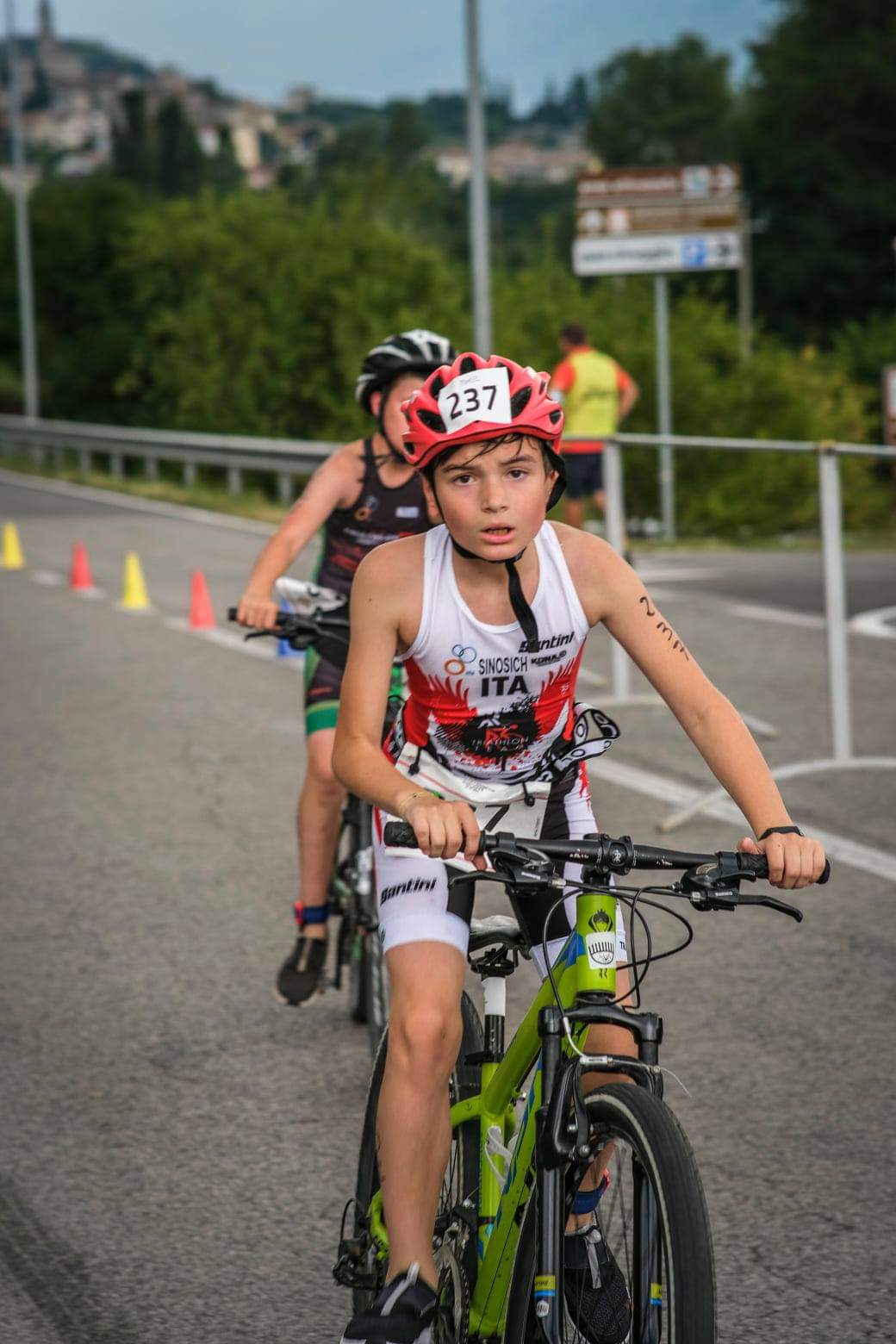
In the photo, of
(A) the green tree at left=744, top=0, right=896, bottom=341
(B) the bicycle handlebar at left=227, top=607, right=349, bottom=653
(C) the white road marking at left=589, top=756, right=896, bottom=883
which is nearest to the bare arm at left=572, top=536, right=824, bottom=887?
(B) the bicycle handlebar at left=227, top=607, right=349, bottom=653

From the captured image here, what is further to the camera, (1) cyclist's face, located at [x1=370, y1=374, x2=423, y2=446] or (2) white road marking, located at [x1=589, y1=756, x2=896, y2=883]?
(2) white road marking, located at [x1=589, y1=756, x2=896, y2=883]

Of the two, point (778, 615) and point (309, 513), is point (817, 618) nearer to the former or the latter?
point (778, 615)

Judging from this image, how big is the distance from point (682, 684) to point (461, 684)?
40 centimetres

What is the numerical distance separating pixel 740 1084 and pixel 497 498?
8.01ft

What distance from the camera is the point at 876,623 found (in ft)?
40.4

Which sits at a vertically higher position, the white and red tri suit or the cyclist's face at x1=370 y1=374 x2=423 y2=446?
the cyclist's face at x1=370 y1=374 x2=423 y2=446

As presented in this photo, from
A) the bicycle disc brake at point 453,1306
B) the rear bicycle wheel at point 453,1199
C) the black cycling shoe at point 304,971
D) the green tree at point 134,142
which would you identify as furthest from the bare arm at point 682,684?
the green tree at point 134,142

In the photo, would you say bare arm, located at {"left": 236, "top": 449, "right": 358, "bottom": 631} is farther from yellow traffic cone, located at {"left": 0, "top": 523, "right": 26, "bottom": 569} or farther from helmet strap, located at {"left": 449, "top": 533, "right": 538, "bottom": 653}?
yellow traffic cone, located at {"left": 0, "top": 523, "right": 26, "bottom": 569}

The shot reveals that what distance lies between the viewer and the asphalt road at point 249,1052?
411 centimetres

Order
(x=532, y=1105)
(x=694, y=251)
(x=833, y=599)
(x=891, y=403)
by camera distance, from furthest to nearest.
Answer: (x=694, y=251)
(x=891, y=403)
(x=833, y=599)
(x=532, y=1105)

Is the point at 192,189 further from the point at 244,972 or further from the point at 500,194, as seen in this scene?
the point at 244,972

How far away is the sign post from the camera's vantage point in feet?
87.0

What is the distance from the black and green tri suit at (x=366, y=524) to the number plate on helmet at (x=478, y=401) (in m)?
2.55

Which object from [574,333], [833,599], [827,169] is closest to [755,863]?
[833,599]
